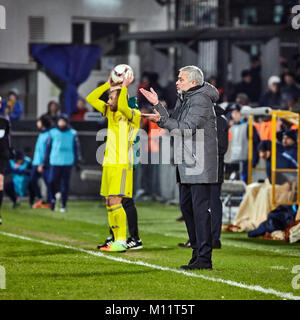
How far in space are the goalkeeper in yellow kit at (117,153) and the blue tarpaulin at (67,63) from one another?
1734 centimetres

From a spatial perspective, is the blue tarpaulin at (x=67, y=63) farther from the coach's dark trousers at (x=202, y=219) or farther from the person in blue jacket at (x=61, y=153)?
the coach's dark trousers at (x=202, y=219)

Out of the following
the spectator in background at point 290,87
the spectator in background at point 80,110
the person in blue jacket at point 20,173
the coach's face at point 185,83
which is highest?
the coach's face at point 185,83

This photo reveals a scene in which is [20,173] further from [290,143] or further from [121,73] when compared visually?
[121,73]

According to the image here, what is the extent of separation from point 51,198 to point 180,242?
26.7 feet

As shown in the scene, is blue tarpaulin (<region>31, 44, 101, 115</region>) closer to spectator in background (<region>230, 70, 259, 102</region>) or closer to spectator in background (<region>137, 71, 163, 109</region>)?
spectator in background (<region>137, 71, 163, 109</region>)

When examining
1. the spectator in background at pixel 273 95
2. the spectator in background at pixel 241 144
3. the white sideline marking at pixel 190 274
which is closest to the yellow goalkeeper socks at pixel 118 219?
the white sideline marking at pixel 190 274

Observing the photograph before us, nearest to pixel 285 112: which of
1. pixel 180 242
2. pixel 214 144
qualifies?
pixel 180 242

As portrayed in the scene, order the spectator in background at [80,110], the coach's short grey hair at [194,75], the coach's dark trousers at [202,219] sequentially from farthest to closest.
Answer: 1. the spectator in background at [80,110]
2. the coach's short grey hair at [194,75]
3. the coach's dark trousers at [202,219]

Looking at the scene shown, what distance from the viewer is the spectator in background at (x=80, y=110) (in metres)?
29.5

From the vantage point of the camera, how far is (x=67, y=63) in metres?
31.4

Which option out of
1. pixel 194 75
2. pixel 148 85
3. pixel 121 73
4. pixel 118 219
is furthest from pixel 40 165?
pixel 194 75

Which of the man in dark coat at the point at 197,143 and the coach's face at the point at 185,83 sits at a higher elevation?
the coach's face at the point at 185,83

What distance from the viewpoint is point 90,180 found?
26406 millimetres
